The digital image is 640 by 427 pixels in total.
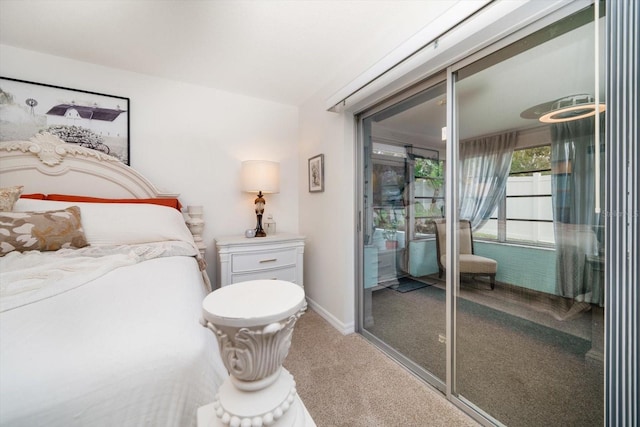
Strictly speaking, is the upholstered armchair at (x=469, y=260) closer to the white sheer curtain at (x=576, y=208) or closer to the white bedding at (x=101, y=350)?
the white sheer curtain at (x=576, y=208)

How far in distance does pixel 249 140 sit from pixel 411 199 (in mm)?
1865

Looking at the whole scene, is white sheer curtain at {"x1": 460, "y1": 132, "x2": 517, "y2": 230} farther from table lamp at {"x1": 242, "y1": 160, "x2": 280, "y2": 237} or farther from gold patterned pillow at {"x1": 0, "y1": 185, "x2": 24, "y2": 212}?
gold patterned pillow at {"x1": 0, "y1": 185, "x2": 24, "y2": 212}

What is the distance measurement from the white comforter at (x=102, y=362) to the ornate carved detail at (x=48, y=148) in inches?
64.6

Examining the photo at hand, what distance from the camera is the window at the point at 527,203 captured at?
109cm

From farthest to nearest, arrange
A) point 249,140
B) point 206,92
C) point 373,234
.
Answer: point 249,140, point 206,92, point 373,234

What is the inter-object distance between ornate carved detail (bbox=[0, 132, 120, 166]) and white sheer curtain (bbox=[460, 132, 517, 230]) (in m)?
2.76

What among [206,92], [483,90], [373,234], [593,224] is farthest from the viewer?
[206,92]

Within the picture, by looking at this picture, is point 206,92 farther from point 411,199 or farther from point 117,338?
point 117,338

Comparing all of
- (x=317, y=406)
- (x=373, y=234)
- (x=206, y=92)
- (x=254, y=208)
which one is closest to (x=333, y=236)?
(x=373, y=234)

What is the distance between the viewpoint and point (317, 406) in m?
1.37

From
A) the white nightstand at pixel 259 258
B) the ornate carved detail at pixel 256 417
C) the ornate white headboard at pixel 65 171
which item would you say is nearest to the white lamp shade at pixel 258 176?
the white nightstand at pixel 259 258

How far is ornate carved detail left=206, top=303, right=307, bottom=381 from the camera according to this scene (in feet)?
1.26

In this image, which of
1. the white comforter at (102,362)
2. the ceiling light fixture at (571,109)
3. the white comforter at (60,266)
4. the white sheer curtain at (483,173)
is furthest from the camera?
the white sheer curtain at (483,173)

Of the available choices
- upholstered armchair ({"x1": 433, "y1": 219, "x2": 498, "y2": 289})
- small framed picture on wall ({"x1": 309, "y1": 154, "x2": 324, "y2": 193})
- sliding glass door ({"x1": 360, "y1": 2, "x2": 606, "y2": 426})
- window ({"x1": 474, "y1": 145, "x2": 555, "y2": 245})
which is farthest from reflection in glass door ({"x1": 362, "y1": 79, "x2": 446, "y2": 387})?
small framed picture on wall ({"x1": 309, "y1": 154, "x2": 324, "y2": 193})
